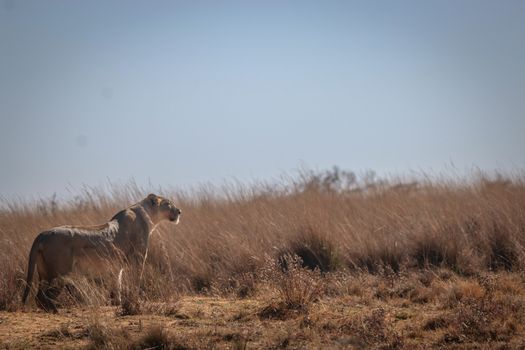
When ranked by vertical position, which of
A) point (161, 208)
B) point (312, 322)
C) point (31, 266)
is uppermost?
point (161, 208)

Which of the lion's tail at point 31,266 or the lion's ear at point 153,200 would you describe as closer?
the lion's tail at point 31,266

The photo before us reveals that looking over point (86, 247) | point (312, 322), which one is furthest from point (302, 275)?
point (86, 247)

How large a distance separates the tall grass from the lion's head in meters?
0.60

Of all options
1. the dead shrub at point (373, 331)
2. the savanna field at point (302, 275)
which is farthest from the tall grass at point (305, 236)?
the dead shrub at point (373, 331)

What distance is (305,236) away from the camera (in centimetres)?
992

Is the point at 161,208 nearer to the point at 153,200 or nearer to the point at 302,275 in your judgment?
the point at 153,200

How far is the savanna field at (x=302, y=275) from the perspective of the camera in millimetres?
5820

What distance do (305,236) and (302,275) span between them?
2905 mm

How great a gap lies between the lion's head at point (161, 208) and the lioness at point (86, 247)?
0.01 metres

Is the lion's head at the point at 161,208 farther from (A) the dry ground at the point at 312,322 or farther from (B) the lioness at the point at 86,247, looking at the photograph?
(A) the dry ground at the point at 312,322

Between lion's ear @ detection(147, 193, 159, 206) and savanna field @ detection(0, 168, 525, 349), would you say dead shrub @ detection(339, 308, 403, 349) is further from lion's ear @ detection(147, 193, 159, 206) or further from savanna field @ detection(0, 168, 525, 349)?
lion's ear @ detection(147, 193, 159, 206)

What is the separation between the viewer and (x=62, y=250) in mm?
7055

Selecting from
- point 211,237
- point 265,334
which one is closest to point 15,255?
point 211,237

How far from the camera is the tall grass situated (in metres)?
8.98
